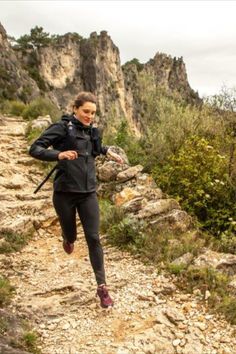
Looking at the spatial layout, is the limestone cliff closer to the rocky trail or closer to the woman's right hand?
the rocky trail

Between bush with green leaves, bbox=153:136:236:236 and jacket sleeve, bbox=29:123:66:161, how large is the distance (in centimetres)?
318

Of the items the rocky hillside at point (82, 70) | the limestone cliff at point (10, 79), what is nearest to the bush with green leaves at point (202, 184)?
the limestone cliff at point (10, 79)

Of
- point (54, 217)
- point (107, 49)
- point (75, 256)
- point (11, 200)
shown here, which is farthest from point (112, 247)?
point (107, 49)

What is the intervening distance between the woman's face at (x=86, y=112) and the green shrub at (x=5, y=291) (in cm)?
194

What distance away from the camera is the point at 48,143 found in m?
4.50

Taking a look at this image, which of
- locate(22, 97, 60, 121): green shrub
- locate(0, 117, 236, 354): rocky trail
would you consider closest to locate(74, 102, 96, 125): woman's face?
locate(0, 117, 236, 354): rocky trail

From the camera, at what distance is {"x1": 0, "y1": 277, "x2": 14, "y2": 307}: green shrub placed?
16.0 feet

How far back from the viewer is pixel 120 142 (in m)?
10.1

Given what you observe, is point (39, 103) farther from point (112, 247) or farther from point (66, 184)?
point (66, 184)

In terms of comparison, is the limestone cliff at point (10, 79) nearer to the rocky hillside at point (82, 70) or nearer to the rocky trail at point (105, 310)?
the rocky hillside at point (82, 70)

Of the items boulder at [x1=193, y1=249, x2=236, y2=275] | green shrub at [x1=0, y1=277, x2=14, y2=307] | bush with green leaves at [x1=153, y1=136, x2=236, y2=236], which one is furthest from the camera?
bush with green leaves at [x1=153, y1=136, x2=236, y2=236]

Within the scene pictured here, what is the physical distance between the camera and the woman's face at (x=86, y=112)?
458cm

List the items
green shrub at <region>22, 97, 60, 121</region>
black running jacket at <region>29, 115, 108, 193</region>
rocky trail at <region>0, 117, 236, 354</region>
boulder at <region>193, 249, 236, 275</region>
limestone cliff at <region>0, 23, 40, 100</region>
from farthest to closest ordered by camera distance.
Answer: limestone cliff at <region>0, 23, 40, 100</region>, green shrub at <region>22, 97, 60, 121</region>, boulder at <region>193, 249, 236, 275</region>, black running jacket at <region>29, 115, 108, 193</region>, rocky trail at <region>0, 117, 236, 354</region>

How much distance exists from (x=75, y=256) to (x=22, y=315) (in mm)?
1714
